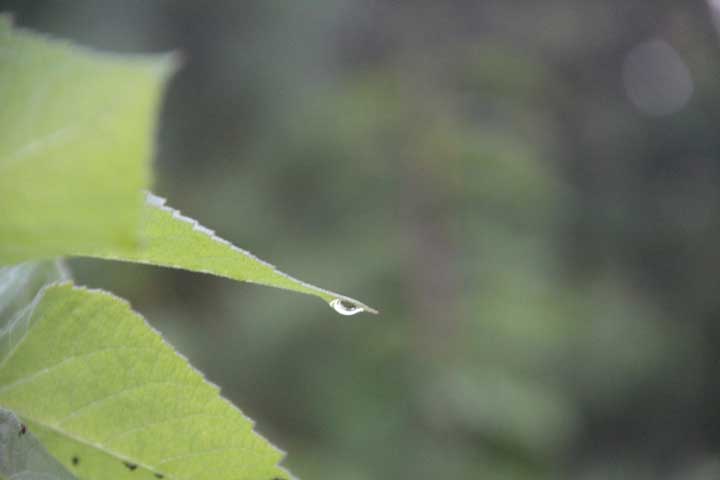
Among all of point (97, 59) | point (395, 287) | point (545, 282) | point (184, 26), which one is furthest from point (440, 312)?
point (97, 59)

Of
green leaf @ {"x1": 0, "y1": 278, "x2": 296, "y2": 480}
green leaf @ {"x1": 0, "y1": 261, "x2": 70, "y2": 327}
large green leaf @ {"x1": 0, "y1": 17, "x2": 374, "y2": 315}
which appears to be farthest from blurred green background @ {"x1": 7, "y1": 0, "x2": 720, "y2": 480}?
large green leaf @ {"x1": 0, "y1": 17, "x2": 374, "y2": 315}

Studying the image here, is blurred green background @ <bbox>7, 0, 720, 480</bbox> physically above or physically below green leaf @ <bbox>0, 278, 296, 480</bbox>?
below

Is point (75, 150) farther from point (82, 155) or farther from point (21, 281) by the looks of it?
point (21, 281)

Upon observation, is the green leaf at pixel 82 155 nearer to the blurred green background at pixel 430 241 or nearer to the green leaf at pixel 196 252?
the green leaf at pixel 196 252

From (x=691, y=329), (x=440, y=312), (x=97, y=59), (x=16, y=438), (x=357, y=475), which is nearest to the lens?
(x=97, y=59)

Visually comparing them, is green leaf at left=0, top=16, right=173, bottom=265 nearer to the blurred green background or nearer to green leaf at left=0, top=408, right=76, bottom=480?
green leaf at left=0, top=408, right=76, bottom=480

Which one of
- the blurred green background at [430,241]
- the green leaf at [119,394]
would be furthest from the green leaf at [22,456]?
the blurred green background at [430,241]

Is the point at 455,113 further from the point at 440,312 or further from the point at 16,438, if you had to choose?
the point at 16,438
